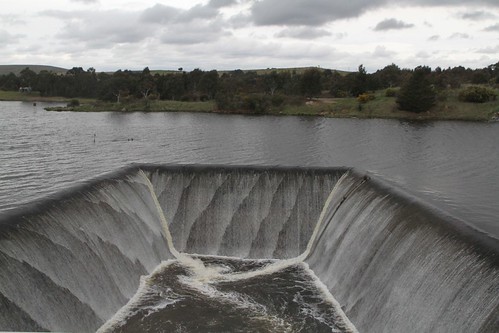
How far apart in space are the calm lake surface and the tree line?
83.7ft

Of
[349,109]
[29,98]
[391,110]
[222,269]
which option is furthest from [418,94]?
[29,98]

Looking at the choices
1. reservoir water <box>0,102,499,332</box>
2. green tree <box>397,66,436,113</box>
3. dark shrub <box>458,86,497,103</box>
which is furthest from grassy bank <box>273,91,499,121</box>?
reservoir water <box>0,102,499,332</box>

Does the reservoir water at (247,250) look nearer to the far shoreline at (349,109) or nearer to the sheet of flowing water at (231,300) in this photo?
the sheet of flowing water at (231,300)

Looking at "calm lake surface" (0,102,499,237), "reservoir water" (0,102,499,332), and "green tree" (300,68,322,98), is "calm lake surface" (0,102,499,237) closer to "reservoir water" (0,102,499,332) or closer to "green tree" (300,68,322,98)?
"reservoir water" (0,102,499,332)

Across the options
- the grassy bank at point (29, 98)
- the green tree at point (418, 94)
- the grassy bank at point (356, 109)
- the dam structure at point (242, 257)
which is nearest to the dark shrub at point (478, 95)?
the grassy bank at point (356, 109)

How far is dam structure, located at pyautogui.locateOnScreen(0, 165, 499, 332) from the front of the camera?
13094mm

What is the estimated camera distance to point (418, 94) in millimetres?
75188

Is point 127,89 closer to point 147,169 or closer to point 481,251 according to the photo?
point 147,169

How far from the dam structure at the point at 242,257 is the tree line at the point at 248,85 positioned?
61.0 metres

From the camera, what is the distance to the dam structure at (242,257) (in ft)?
43.0

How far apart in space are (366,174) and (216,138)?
30.2 metres

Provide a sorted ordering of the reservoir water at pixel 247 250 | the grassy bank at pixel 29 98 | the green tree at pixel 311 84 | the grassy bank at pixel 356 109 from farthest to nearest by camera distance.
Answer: the grassy bank at pixel 29 98, the green tree at pixel 311 84, the grassy bank at pixel 356 109, the reservoir water at pixel 247 250

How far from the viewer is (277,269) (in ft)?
67.5

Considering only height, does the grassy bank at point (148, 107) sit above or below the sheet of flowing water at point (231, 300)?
above
